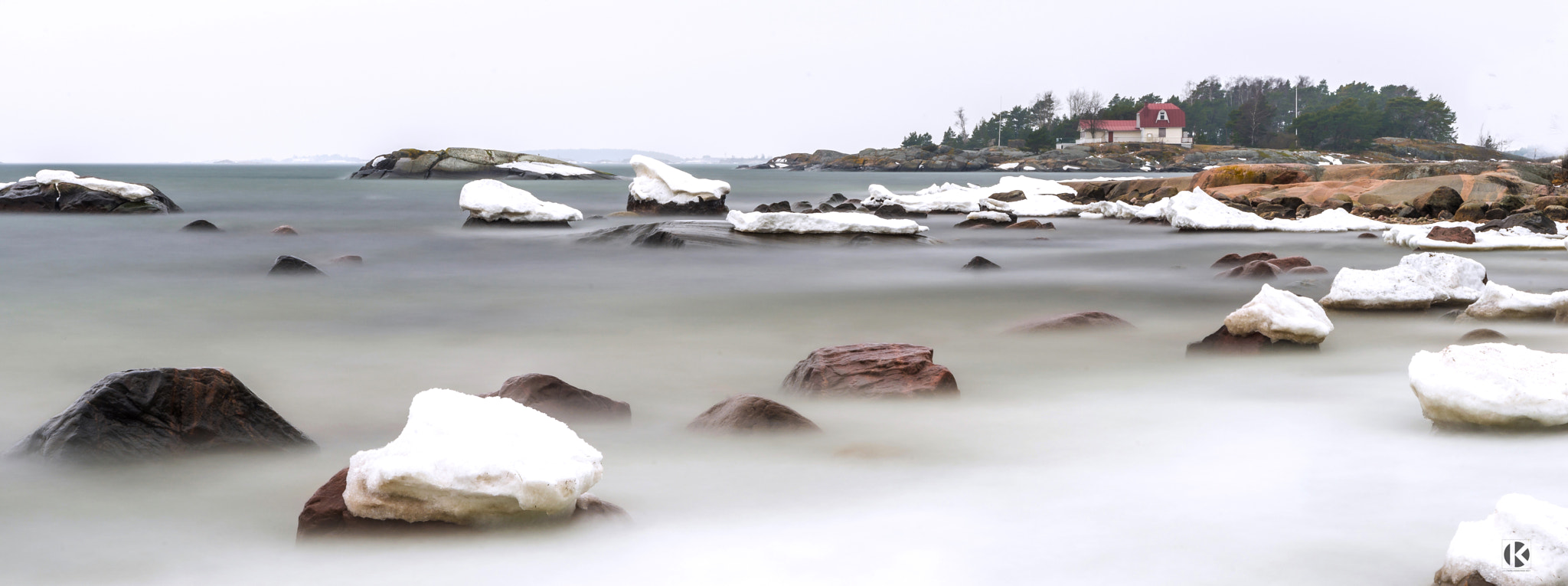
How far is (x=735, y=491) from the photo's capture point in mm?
2830

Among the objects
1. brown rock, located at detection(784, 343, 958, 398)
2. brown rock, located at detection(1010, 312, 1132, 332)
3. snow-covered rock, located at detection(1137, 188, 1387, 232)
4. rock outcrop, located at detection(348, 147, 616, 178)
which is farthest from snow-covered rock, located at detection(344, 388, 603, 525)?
rock outcrop, located at detection(348, 147, 616, 178)

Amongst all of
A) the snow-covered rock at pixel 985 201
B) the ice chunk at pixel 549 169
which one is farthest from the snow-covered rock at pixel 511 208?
the ice chunk at pixel 549 169

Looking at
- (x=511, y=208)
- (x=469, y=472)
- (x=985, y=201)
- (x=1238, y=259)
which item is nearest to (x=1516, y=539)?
(x=469, y=472)

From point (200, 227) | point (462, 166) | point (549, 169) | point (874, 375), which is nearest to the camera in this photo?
point (874, 375)

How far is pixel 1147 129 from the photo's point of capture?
305 feet

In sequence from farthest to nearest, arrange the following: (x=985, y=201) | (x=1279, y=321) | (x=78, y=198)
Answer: (x=985, y=201)
(x=78, y=198)
(x=1279, y=321)

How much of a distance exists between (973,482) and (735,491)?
626mm

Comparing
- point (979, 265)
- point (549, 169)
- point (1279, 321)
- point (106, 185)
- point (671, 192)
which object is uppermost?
point (549, 169)

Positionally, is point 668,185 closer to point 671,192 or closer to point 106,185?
point 671,192

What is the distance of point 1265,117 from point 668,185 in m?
78.2

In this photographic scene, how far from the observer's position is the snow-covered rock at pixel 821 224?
500 inches

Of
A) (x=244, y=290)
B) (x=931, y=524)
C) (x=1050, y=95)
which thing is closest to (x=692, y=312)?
(x=244, y=290)

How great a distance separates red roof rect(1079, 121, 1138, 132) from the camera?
94688 millimetres

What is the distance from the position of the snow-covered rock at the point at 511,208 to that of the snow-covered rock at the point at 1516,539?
14.2 m
